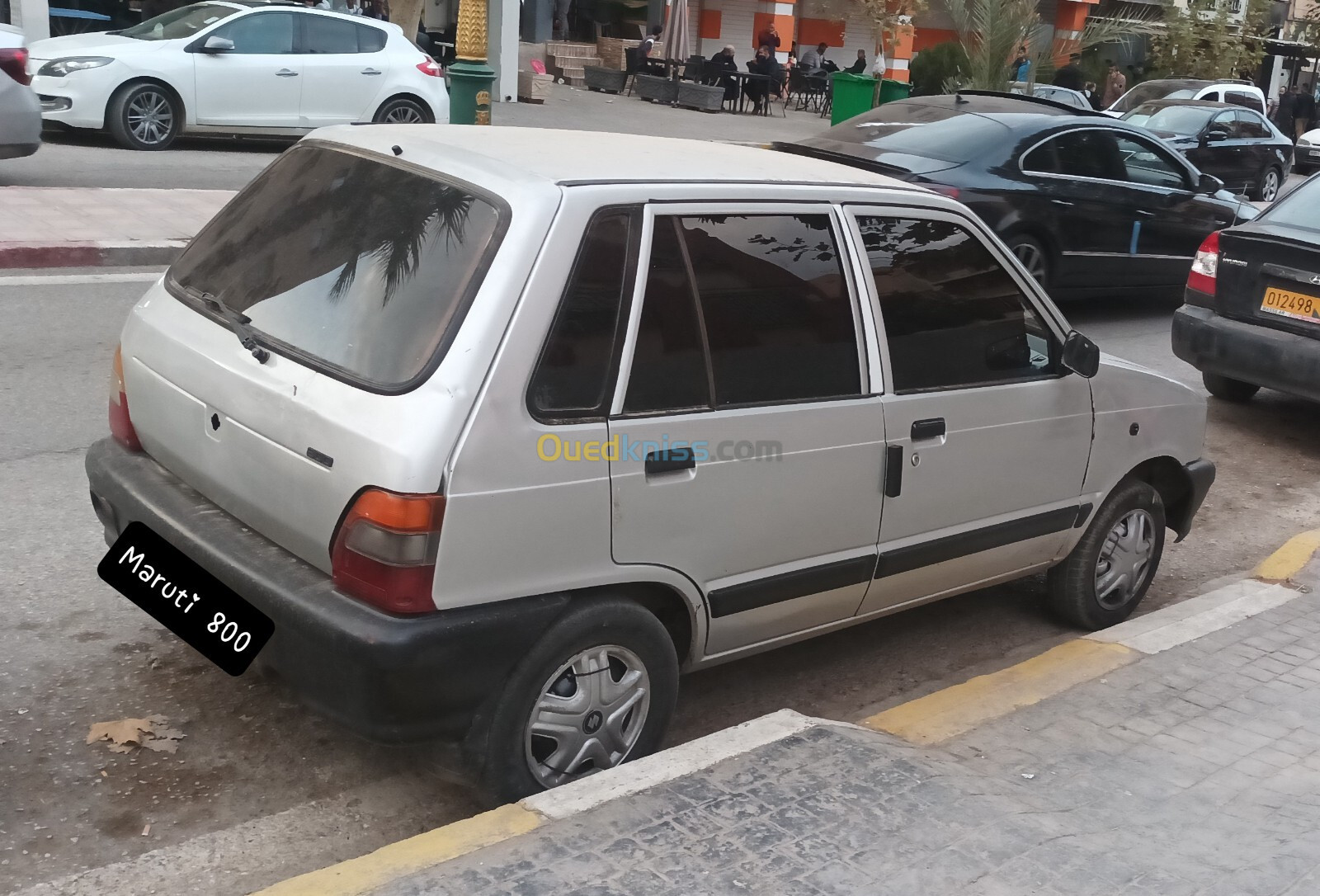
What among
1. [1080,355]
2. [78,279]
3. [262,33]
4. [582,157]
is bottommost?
[78,279]

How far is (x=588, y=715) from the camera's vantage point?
11.4 feet

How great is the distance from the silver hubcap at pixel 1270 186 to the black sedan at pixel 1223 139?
52 millimetres

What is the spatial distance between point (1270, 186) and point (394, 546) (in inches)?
897

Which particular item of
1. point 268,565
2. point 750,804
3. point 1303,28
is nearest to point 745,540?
point 750,804

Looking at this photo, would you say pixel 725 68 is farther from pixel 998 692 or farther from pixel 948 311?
pixel 998 692

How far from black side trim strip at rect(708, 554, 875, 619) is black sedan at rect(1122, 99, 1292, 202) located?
1594 centimetres

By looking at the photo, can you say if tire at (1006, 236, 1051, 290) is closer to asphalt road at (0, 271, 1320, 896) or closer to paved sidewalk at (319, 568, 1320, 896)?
asphalt road at (0, 271, 1320, 896)

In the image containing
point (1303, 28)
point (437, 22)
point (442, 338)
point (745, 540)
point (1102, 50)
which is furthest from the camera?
point (1303, 28)

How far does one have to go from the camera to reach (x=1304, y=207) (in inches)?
317

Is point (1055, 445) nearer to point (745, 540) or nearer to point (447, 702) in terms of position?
point (745, 540)

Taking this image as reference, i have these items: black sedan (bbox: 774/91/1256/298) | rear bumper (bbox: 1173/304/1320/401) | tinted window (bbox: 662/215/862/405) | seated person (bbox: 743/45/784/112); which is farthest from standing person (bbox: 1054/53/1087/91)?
tinted window (bbox: 662/215/862/405)

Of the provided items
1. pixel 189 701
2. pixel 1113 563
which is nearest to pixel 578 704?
pixel 189 701

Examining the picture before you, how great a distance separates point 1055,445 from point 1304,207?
457cm

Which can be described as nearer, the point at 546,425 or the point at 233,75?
the point at 546,425
